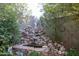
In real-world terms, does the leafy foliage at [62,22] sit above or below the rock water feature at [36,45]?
above

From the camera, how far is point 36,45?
1.19m

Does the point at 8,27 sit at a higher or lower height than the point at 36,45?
higher

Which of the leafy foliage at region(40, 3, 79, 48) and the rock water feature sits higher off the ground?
the leafy foliage at region(40, 3, 79, 48)

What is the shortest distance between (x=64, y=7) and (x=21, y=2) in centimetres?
43

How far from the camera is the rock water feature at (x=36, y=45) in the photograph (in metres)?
1.19

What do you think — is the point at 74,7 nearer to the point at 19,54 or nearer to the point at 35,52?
the point at 35,52

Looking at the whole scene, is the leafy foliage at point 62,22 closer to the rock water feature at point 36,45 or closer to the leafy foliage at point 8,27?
the rock water feature at point 36,45

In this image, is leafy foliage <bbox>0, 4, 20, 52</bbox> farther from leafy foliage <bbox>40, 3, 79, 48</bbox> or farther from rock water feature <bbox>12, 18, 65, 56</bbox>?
leafy foliage <bbox>40, 3, 79, 48</bbox>

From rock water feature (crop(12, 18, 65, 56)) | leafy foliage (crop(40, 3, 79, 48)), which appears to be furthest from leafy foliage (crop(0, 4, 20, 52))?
leafy foliage (crop(40, 3, 79, 48))

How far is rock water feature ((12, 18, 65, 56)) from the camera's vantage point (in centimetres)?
119

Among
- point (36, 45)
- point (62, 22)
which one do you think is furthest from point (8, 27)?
point (62, 22)

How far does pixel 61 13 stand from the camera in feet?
3.94

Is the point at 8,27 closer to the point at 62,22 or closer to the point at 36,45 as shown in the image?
the point at 36,45

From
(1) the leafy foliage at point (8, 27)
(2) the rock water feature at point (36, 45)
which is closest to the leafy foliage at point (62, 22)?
A: (2) the rock water feature at point (36, 45)
